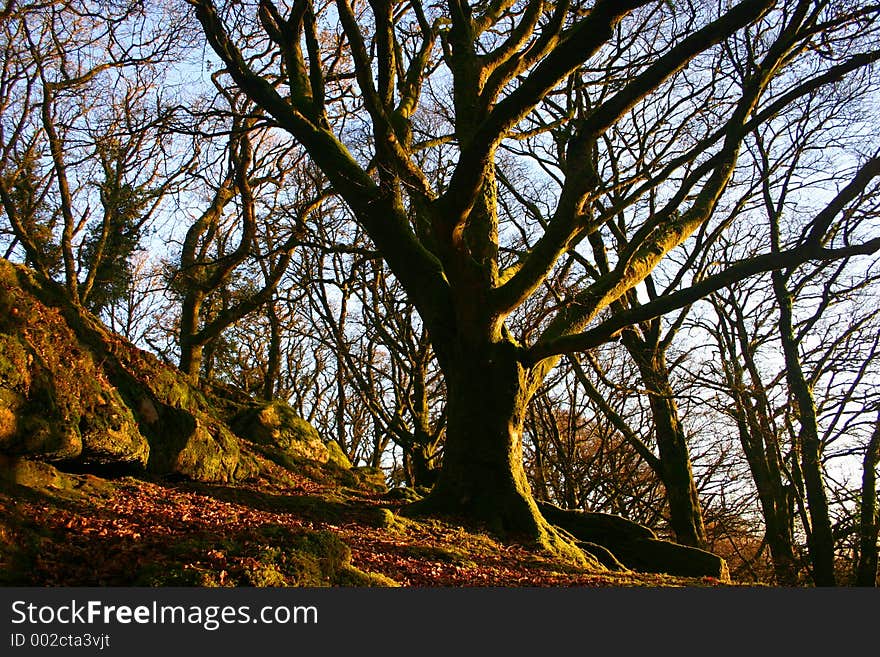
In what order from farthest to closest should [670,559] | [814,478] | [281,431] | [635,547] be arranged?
[281,431]
[814,478]
[635,547]
[670,559]

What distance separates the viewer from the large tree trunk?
6.94 m

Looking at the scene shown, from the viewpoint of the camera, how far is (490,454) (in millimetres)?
7148

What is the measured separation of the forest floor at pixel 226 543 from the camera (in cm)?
353

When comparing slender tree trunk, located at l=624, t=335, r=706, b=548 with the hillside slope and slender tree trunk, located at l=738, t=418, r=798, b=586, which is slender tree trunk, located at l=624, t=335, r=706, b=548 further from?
the hillside slope

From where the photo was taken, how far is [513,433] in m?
7.31

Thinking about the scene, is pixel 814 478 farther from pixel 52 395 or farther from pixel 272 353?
pixel 272 353

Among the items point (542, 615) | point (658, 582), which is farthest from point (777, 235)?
point (542, 615)

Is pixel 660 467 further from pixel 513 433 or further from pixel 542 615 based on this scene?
pixel 542 615

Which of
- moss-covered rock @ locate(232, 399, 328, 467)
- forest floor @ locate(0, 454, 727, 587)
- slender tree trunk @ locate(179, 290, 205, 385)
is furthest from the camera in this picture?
slender tree trunk @ locate(179, 290, 205, 385)

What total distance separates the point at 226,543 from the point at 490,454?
3846 millimetres

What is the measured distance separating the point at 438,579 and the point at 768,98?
7971mm

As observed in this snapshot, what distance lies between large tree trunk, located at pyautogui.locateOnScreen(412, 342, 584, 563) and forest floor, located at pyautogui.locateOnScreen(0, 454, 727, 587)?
0.44 metres
